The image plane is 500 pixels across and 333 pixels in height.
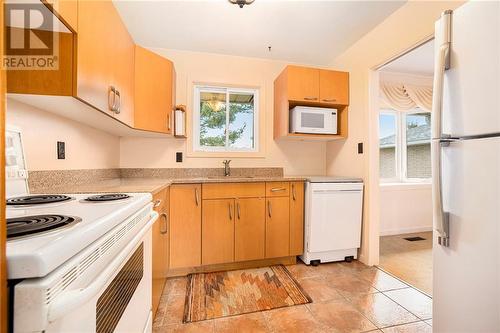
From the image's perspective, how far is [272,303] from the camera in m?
1.65

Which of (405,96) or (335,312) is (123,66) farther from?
(405,96)

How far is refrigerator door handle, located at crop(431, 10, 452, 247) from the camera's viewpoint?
1.01 metres

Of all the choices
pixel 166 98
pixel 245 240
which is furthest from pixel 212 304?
pixel 166 98

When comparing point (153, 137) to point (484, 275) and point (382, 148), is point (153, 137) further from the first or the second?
point (382, 148)

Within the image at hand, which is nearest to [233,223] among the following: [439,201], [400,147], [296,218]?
[296,218]

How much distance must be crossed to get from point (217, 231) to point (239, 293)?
57 cm

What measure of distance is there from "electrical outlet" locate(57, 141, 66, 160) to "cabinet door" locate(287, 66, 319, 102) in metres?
2.06

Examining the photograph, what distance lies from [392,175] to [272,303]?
9.98 ft

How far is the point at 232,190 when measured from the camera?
2141 millimetres

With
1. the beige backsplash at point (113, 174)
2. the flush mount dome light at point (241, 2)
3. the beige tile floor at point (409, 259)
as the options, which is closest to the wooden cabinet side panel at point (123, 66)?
the beige backsplash at point (113, 174)

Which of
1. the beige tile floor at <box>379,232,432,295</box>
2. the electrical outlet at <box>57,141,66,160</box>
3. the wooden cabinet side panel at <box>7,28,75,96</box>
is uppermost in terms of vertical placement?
the wooden cabinet side panel at <box>7,28,75,96</box>

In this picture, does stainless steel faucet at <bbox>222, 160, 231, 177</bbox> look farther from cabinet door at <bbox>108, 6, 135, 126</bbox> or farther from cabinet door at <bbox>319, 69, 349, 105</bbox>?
cabinet door at <bbox>319, 69, 349, 105</bbox>

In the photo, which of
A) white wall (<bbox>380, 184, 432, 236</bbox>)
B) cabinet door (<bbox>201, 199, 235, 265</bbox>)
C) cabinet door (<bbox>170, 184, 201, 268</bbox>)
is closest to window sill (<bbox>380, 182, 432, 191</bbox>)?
white wall (<bbox>380, 184, 432, 236</bbox>)

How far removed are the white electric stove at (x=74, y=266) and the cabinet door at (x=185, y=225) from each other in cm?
102
